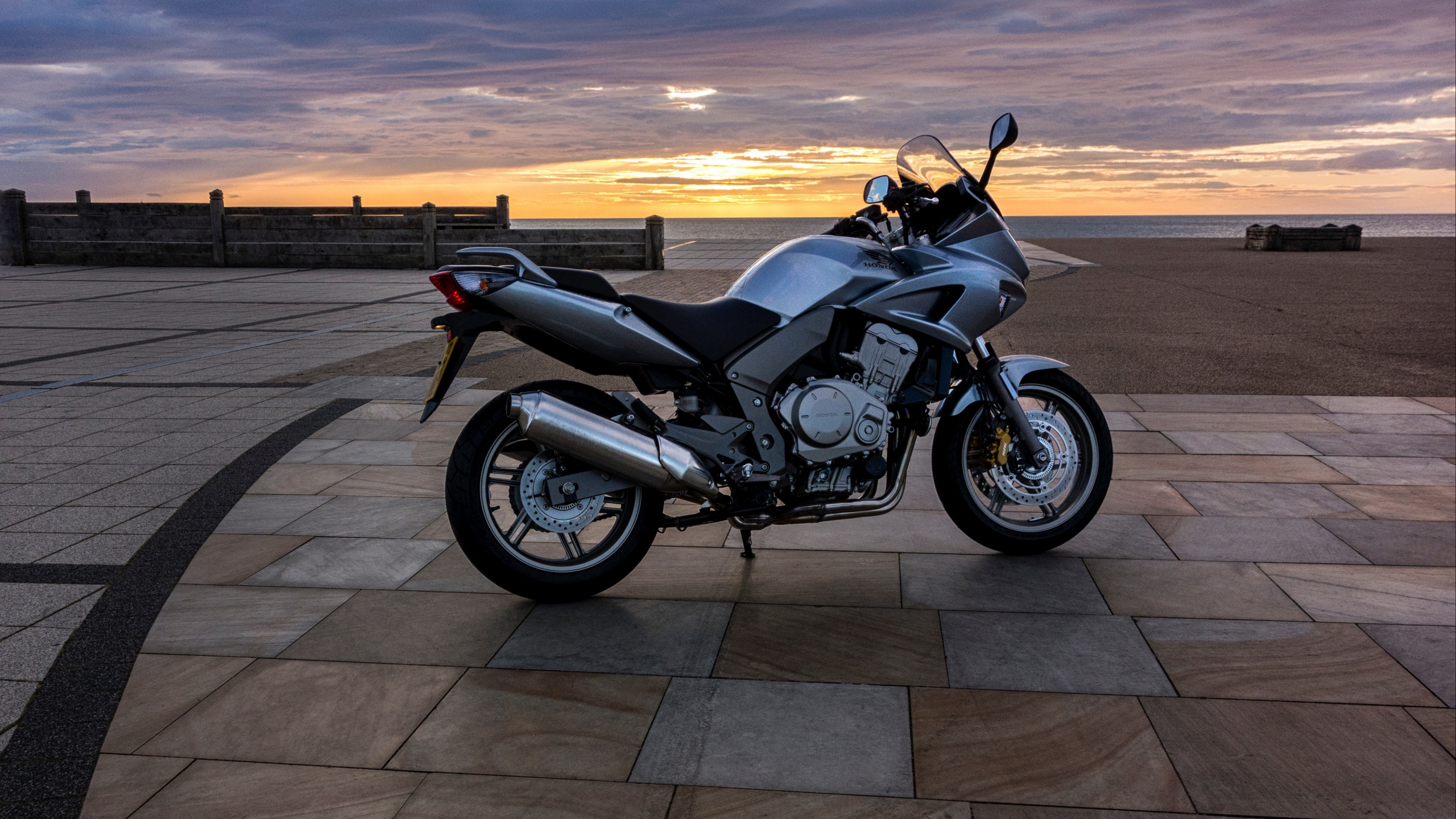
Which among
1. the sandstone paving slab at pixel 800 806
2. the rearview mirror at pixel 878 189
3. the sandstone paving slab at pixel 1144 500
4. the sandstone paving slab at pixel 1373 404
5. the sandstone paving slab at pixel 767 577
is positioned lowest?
the sandstone paving slab at pixel 800 806

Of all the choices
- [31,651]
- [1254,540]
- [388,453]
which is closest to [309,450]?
[388,453]

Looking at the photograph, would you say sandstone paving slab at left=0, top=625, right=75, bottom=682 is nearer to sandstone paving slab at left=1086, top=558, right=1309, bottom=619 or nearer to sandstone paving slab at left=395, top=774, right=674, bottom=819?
sandstone paving slab at left=395, top=774, right=674, bottom=819

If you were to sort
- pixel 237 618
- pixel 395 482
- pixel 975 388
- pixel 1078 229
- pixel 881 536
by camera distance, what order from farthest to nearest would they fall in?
pixel 1078 229
pixel 395 482
pixel 881 536
pixel 975 388
pixel 237 618

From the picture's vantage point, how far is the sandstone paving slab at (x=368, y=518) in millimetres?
4484

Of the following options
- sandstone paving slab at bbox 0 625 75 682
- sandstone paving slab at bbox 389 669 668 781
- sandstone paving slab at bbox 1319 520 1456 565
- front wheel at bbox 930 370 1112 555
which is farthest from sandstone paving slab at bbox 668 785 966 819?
sandstone paving slab at bbox 1319 520 1456 565

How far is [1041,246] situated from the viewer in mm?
33500

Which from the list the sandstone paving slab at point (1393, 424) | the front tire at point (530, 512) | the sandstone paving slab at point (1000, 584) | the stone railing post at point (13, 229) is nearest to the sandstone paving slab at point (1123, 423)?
the sandstone paving slab at point (1393, 424)

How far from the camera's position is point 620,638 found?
3375 mm

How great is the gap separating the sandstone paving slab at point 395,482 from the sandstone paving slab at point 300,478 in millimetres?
69

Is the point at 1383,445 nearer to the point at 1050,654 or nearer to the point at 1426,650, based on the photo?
the point at 1426,650

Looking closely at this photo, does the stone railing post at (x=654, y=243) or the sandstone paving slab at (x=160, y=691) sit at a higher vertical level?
the stone railing post at (x=654, y=243)

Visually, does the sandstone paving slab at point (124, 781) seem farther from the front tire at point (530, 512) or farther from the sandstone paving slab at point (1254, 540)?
the sandstone paving slab at point (1254, 540)

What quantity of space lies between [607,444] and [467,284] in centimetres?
66

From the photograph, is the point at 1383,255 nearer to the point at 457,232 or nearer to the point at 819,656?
the point at 457,232
